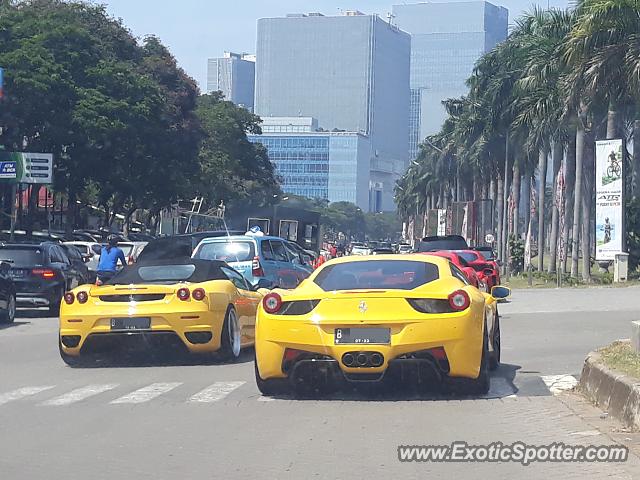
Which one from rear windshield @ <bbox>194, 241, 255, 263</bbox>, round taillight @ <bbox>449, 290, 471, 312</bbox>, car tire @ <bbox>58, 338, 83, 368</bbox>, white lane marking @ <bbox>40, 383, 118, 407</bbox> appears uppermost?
rear windshield @ <bbox>194, 241, 255, 263</bbox>

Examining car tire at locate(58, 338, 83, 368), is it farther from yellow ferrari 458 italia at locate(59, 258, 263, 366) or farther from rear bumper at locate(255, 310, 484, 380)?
rear bumper at locate(255, 310, 484, 380)

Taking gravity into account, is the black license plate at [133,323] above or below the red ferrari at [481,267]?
below

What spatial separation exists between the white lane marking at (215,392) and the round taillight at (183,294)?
1.57 meters

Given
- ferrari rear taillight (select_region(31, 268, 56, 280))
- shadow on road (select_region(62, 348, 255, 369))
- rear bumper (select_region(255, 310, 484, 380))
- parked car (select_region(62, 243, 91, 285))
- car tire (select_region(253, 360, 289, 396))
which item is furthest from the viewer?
parked car (select_region(62, 243, 91, 285))

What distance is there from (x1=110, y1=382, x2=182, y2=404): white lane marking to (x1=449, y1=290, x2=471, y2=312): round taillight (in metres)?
3.24

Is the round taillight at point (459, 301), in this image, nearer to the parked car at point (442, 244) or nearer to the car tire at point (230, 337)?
the car tire at point (230, 337)

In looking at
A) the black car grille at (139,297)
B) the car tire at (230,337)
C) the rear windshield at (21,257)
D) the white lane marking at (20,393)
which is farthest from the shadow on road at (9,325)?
the white lane marking at (20,393)

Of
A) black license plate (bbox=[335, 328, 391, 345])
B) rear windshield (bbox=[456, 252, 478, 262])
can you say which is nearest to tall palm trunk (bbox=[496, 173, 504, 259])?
rear windshield (bbox=[456, 252, 478, 262])

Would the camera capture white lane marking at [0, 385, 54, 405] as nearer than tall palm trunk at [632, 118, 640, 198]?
Yes

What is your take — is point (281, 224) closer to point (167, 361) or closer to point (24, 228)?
point (24, 228)

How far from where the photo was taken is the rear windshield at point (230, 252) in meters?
21.8

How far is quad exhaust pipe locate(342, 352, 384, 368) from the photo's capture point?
33.3ft

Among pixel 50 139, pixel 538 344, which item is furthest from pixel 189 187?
pixel 538 344

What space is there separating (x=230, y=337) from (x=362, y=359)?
4404mm
